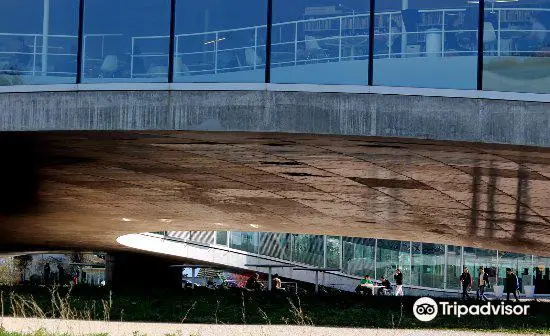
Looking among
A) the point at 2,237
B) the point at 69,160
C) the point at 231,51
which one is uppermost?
the point at 231,51

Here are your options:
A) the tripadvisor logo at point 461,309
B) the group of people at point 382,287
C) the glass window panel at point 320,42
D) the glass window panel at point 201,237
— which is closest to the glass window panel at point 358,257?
the group of people at point 382,287

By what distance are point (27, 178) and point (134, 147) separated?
5525mm

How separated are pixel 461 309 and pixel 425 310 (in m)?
1.80

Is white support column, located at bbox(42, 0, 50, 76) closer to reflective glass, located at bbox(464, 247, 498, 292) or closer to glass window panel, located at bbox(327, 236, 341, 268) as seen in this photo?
glass window panel, located at bbox(327, 236, 341, 268)

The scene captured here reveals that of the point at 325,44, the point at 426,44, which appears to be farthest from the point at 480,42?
the point at 325,44

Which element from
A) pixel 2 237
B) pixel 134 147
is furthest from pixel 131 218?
pixel 134 147

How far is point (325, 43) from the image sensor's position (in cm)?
1736

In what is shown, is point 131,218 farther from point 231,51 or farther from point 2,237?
point 231,51

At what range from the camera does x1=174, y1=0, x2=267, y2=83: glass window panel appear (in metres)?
17.5

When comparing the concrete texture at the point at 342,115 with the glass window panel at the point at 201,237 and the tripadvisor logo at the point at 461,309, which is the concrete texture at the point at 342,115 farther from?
the glass window panel at the point at 201,237

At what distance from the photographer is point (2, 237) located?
136ft

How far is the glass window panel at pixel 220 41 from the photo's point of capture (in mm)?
17453

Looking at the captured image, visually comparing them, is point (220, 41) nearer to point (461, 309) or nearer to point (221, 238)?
point (461, 309)

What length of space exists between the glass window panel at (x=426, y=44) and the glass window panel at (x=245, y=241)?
3484 cm
